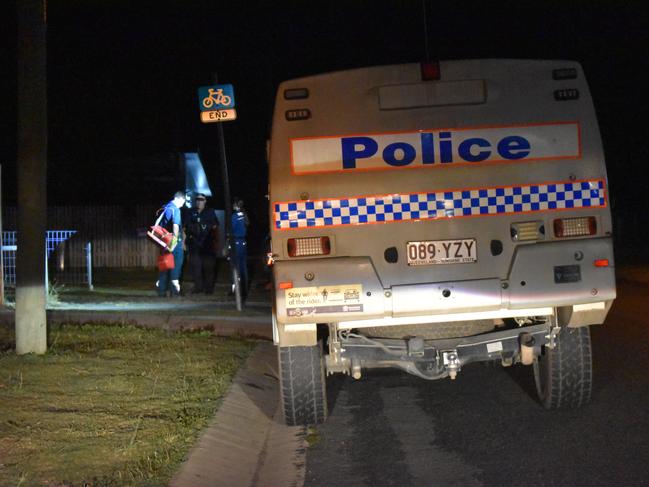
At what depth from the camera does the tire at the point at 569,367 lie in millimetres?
6941

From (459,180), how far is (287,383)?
212cm

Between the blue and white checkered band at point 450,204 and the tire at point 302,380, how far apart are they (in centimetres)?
116

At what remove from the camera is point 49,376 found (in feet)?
27.2

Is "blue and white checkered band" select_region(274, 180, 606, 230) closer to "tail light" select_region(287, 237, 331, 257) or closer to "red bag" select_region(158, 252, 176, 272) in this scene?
"tail light" select_region(287, 237, 331, 257)

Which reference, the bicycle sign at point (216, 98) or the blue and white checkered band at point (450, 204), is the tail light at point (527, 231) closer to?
the blue and white checkered band at point (450, 204)

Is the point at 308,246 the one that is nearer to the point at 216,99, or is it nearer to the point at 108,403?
the point at 108,403

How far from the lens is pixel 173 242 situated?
14.4 meters

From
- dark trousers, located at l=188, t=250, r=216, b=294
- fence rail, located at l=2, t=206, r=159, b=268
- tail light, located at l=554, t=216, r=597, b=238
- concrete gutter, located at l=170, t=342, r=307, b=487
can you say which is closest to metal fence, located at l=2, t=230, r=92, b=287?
fence rail, located at l=2, t=206, r=159, b=268

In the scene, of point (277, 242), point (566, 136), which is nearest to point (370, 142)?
point (277, 242)

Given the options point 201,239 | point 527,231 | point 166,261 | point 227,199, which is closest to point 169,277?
point 166,261

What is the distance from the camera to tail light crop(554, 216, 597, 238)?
6.41 metres

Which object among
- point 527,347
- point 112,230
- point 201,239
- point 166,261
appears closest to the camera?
point 527,347

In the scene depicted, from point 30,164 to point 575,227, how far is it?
222 inches

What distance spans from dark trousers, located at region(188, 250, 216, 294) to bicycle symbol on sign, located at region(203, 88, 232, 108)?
3159 mm
